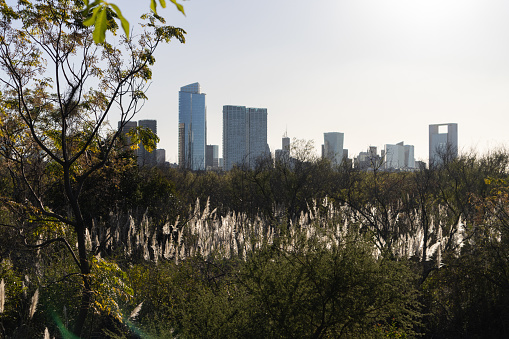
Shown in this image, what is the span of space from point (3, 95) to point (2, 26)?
2428 millimetres

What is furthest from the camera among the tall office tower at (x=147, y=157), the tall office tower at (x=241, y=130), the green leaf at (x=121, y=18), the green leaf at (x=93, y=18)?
the tall office tower at (x=241, y=130)

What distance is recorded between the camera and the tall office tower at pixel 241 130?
162 m

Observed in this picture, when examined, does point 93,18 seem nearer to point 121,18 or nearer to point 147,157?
point 121,18

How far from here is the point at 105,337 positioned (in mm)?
8203

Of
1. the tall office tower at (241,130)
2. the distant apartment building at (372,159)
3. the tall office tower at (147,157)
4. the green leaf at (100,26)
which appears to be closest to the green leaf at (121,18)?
the green leaf at (100,26)

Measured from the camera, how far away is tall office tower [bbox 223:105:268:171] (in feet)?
530

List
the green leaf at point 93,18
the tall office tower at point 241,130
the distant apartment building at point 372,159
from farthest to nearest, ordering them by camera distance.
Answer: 1. the tall office tower at point 241,130
2. the distant apartment building at point 372,159
3. the green leaf at point 93,18

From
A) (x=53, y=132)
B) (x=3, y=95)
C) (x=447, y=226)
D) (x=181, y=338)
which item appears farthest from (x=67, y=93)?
(x=447, y=226)

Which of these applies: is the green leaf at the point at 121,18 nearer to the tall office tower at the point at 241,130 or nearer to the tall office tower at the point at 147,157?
the tall office tower at the point at 147,157

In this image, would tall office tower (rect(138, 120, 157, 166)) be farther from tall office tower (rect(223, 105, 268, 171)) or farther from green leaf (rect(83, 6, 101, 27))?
tall office tower (rect(223, 105, 268, 171))

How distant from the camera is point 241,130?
568 ft

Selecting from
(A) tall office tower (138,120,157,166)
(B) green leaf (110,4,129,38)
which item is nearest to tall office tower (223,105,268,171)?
(A) tall office tower (138,120,157,166)

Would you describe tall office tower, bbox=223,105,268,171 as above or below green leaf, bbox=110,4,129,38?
above

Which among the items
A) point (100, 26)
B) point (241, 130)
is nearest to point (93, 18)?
point (100, 26)
